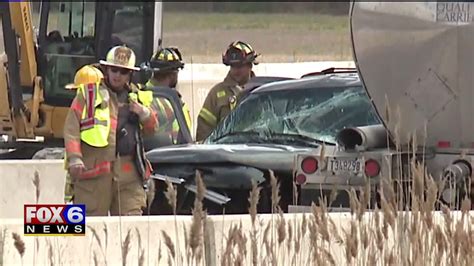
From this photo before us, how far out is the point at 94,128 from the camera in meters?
9.51

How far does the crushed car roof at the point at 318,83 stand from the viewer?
10.8 meters

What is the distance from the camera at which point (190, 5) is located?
63781 millimetres

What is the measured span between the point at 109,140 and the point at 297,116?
172 cm

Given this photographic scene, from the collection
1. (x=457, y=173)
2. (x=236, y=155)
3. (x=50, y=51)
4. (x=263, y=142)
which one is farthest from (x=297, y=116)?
(x=50, y=51)

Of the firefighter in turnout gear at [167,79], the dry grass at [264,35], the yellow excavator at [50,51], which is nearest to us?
the firefighter in turnout gear at [167,79]

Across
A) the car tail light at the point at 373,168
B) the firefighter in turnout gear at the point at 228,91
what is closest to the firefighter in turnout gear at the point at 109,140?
the car tail light at the point at 373,168

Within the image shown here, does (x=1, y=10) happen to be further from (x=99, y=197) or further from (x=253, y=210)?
(x=253, y=210)

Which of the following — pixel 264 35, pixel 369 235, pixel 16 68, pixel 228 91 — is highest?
pixel 264 35

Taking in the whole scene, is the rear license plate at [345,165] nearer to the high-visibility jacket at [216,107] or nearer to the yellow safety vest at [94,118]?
the yellow safety vest at [94,118]

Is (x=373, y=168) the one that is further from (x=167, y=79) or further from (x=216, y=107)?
(x=167, y=79)

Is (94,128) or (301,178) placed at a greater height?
(94,128)

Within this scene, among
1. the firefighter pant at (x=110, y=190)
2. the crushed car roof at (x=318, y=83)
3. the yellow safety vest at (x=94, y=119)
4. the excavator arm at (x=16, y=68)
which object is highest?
the excavator arm at (x=16, y=68)

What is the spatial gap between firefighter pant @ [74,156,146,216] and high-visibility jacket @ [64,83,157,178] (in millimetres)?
73

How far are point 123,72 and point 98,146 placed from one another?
0.53m
